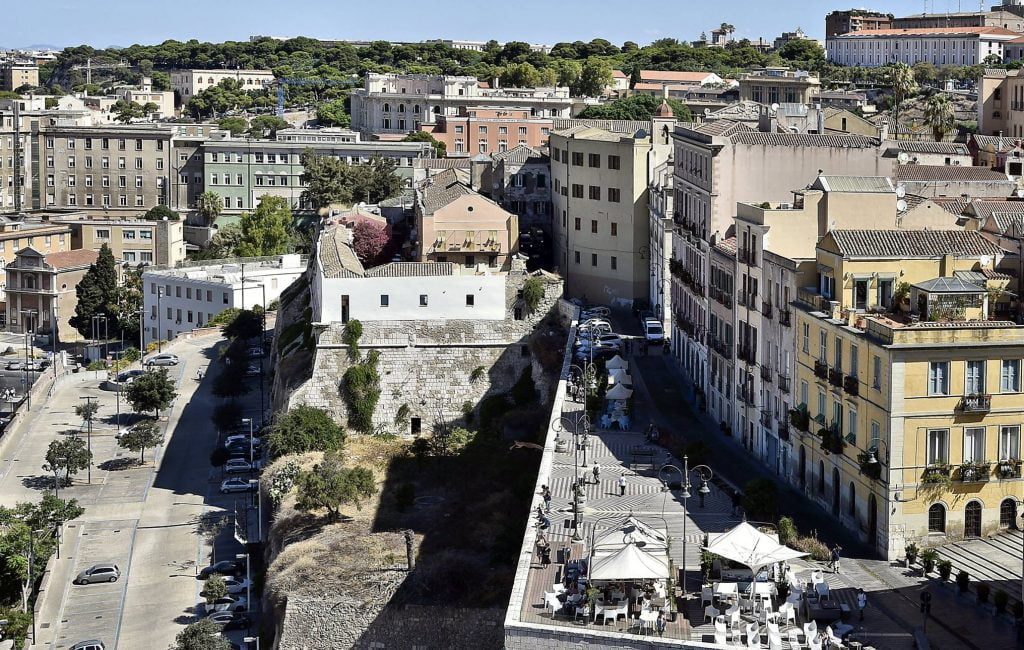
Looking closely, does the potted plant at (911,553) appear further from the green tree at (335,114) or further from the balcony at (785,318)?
the green tree at (335,114)

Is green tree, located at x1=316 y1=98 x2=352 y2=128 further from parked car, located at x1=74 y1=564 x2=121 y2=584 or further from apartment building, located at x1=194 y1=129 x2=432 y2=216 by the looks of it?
parked car, located at x1=74 y1=564 x2=121 y2=584

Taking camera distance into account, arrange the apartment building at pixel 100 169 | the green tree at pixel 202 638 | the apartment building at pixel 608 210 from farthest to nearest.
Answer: the apartment building at pixel 100 169, the apartment building at pixel 608 210, the green tree at pixel 202 638

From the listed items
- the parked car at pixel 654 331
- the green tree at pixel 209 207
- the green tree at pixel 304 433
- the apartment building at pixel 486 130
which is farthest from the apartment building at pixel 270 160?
the green tree at pixel 304 433

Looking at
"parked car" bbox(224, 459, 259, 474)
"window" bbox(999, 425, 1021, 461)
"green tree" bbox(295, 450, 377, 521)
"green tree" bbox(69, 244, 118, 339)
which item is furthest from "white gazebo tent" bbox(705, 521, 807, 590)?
"green tree" bbox(69, 244, 118, 339)

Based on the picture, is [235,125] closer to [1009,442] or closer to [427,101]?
[427,101]

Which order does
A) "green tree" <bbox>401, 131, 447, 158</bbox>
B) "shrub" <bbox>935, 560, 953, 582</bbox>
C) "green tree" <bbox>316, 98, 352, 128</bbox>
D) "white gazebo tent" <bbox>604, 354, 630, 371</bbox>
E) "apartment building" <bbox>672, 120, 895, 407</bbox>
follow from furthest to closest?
1. "green tree" <bbox>316, 98, 352, 128</bbox>
2. "green tree" <bbox>401, 131, 447, 158</bbox>
3. "apartment building" <bbox>672, 120, 895, 407</bbox>
4. "white gazebo tent" <bbox>604, 354, 630, 371</bbox>
5. "shrub" <bbox>935, 560, 953, 582</bbox>

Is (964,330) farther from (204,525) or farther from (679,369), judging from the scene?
(204,525)

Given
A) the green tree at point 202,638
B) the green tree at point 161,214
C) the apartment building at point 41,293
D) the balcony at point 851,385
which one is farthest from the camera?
the green tree at point 161,214

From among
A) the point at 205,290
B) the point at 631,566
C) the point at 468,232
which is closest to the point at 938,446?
the point at 631,566
